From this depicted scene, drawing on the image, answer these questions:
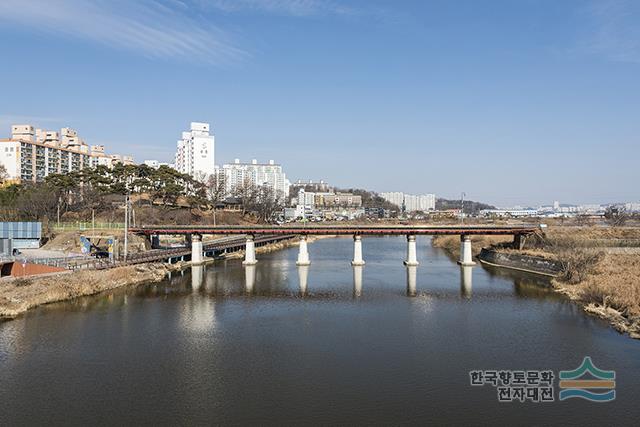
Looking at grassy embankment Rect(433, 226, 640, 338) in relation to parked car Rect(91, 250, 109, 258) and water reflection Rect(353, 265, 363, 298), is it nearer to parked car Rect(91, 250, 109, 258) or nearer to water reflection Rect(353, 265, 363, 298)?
water reflection Rect(353, 265, 363, 298)

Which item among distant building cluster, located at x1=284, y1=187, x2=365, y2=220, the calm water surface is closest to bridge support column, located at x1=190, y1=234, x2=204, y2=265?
the calm water surface

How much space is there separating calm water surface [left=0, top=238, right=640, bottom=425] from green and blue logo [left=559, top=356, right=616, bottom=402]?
1.41 ft

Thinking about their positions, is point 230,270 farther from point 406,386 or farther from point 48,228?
point 406,386

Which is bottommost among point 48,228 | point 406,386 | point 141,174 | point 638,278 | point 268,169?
point 406,386

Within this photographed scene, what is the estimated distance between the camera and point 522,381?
1752 cm

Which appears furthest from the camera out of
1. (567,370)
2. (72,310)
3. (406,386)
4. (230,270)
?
(230,270)

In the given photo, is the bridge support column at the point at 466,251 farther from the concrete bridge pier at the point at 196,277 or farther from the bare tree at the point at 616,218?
the bare tree at the point at 616,218

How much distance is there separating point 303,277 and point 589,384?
2821 cm

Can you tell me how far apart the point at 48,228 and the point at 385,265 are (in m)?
36.4

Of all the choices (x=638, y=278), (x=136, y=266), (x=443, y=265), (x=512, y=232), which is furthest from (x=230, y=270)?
(x=638, y=278)

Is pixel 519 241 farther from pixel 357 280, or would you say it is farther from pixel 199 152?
pixel 199 152

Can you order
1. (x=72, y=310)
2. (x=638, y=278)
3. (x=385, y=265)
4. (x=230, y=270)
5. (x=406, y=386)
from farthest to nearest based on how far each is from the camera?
(x=385, y=265) → (x=230, y=270) → (x=638, y=278) → (x=72, y=310) → (x=406, y=386)

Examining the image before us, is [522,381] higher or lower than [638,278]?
lower

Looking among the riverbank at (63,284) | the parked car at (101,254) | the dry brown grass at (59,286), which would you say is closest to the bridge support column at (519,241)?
the riverbank at (63,284)
